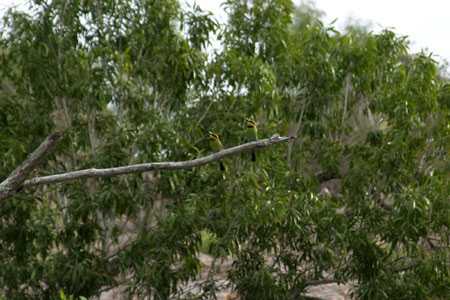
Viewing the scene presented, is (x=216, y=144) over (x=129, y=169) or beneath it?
beneath

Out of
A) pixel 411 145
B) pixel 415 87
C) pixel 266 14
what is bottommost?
pixel 411 145

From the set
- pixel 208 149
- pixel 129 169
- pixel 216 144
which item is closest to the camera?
pixel 129 169

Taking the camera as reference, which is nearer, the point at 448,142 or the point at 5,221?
the point at 5,221

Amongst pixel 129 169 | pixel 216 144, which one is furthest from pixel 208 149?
pixel 129 169

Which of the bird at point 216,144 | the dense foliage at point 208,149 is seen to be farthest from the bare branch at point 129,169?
the dense foliage at point 208,149

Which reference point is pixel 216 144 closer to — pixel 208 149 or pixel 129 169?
pixel 208 149

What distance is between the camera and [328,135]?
379 inches

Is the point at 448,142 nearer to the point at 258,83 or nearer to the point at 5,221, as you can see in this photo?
the point at 258,83

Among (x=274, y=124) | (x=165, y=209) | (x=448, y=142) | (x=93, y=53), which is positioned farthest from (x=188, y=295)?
(x=448, y=142)

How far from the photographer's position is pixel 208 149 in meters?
8.55

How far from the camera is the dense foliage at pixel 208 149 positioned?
8258 mm

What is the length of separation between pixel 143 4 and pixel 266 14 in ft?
4.49

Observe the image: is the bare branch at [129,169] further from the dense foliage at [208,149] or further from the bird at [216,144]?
the dense foliage at [208,149]

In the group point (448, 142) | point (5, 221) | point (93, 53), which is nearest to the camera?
point (93, 53)
